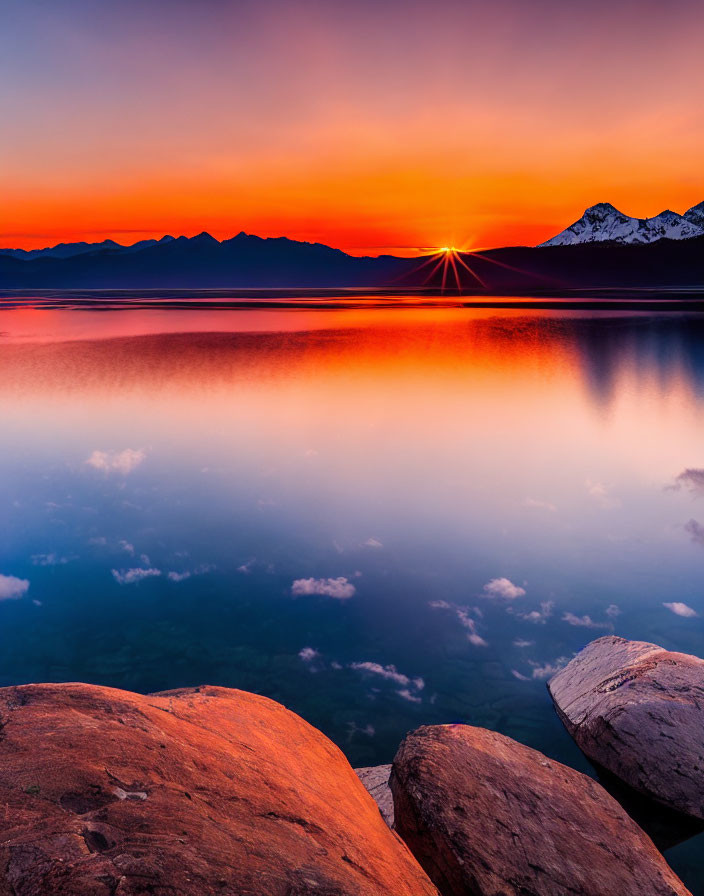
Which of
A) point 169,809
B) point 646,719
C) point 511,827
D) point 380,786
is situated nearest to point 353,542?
point 380,786

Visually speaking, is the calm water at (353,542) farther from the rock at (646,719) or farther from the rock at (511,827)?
the rock at (511,827)

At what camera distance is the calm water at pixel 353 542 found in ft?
32.8

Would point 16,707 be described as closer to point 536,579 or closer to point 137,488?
point 536,579

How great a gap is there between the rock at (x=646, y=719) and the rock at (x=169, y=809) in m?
3.88

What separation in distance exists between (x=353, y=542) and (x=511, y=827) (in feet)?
29.7

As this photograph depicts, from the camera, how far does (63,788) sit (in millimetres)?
3879

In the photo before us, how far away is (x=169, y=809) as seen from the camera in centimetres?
392

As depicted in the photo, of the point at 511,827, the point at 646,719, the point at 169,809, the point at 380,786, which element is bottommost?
the point at 380,786

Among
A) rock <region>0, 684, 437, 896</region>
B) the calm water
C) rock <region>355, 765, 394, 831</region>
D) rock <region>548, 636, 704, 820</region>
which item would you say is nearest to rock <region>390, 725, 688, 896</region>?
rock <region>0, 684, 437, 896</region>

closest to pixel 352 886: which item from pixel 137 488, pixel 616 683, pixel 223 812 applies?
pixel 223 812

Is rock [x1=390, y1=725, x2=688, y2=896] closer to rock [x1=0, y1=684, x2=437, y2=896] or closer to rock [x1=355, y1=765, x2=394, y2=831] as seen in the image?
rock [x1=0, y1=684, x2=437, y2=896]

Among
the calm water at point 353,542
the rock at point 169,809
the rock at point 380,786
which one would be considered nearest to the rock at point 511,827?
the rock at point 169,809

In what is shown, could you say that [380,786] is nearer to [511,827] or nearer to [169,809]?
[511,827]

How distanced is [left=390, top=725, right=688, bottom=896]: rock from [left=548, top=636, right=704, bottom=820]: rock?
1420 millimetres
